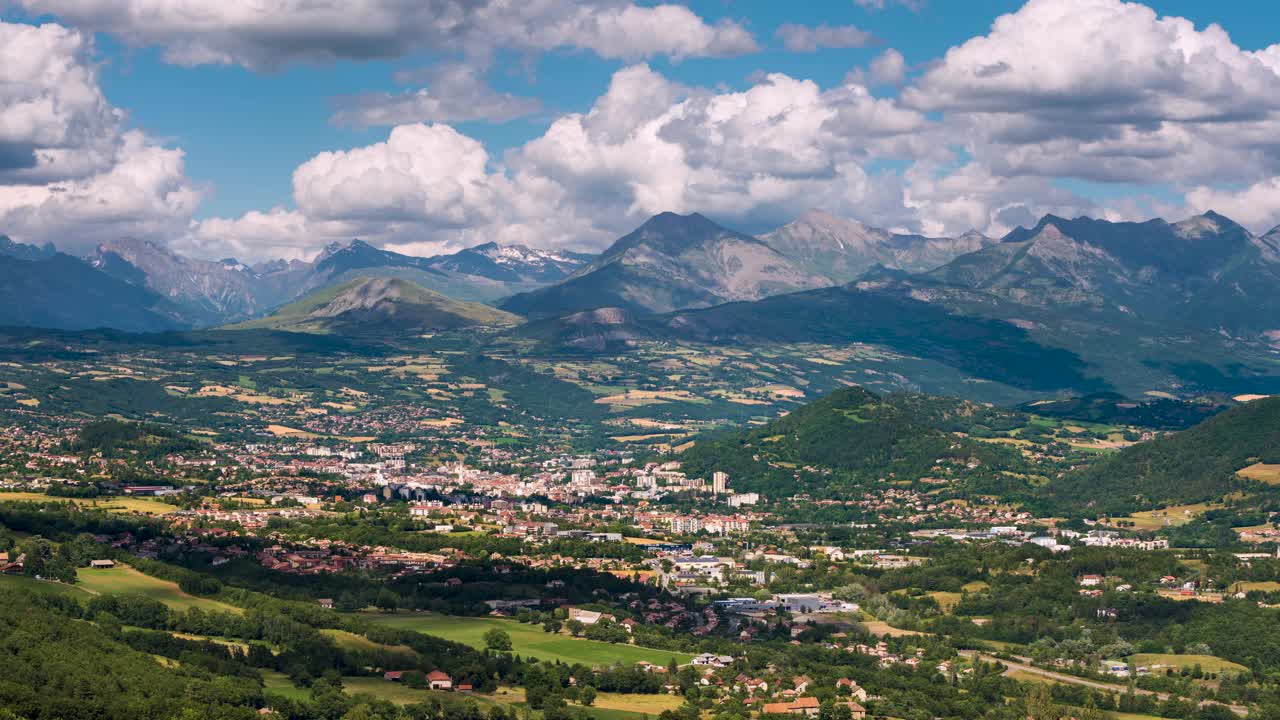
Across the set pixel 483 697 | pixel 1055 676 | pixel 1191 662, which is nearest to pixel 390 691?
pixel 483 697

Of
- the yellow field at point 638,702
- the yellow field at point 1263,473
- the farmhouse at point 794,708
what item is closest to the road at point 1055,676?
the farmhouse at point 794,708

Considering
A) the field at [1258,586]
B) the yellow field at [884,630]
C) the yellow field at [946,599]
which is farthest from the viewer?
the yellow field at [946,599]

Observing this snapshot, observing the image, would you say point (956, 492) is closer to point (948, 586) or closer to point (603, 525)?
point (603, 525)

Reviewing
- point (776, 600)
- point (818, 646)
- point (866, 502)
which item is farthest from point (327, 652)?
point (866, 502)

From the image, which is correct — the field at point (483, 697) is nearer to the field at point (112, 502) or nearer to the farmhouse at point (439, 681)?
the farmhouse at point (439, 681)

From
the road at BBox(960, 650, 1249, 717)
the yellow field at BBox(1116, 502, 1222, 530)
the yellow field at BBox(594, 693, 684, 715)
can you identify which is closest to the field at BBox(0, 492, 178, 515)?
the yellow field at BBox(594, 693, 684, 715)

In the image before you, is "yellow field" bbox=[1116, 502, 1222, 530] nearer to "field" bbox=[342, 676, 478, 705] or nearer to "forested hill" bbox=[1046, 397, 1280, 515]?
"forested hill" bbox=[1046, 397, 1280, 515]
